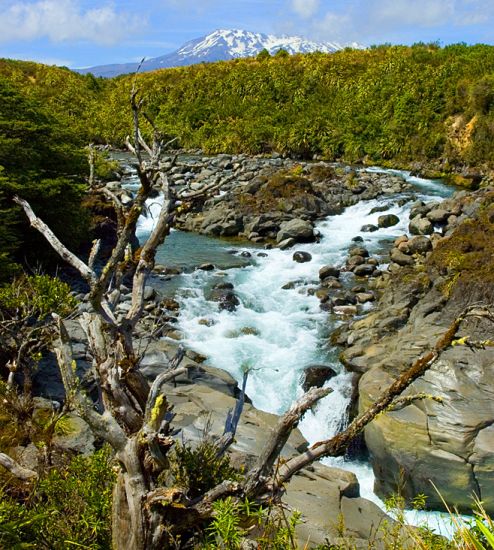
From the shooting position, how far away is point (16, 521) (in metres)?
4.12

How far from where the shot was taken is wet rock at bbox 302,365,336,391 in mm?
13302

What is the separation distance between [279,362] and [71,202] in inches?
370

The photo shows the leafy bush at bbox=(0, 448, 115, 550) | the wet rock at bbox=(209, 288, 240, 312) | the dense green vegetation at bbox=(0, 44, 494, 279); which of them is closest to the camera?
the leafy bush at bbox=(0, 448, 115, 550)

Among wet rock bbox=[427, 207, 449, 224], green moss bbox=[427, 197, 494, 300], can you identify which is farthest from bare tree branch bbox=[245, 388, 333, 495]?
wet rock bbox=[427, 207, 449, 224]

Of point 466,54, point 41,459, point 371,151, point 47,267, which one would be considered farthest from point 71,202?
point 466,54

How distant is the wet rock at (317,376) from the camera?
43.6 ft

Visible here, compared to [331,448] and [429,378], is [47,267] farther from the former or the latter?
[331,448]

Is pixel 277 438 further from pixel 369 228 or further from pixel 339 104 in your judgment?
pixel 339 104

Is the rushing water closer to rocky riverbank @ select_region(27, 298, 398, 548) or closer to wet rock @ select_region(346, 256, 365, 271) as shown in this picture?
wet rock @ select_region(346, 256, 365, 271)

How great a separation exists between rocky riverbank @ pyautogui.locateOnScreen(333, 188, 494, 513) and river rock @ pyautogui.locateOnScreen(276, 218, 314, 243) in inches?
A: 237

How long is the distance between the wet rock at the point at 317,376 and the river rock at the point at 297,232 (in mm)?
11734

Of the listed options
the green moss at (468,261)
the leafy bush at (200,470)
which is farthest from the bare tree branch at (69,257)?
the green moss at (468,261)

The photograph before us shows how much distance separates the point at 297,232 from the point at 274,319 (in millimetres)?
8433

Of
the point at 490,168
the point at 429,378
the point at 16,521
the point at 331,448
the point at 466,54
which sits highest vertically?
the point at 466,54
